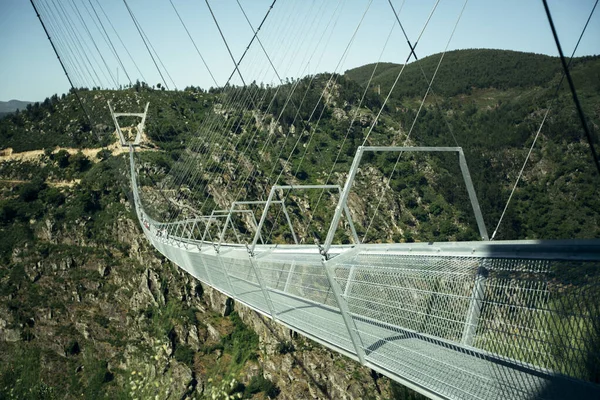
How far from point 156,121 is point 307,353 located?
33.1 m

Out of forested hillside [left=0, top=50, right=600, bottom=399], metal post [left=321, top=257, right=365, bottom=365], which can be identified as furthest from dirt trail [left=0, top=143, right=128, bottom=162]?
metal post [left=321, top=257, right=365, bottom=365]

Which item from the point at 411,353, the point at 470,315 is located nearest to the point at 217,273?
the point at 411,353

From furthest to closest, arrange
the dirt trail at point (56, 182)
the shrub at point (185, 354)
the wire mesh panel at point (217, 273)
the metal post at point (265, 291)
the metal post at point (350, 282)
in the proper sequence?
the dirt trail at point (56, 182) → the shrub at point (185, 354) → the wire mesh panel at point (217, 273) → the metal post at point (265, 291) → the metal post at point (350, 282)

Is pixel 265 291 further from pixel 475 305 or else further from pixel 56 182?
pixel 56 182

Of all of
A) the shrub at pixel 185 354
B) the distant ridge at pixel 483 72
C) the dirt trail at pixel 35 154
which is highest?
the distant ridge at pixel 483 72

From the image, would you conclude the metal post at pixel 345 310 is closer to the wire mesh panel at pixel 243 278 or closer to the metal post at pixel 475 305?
the metal post at pixel 475 305

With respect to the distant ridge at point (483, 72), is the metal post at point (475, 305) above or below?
below

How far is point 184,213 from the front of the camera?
44.2 meters

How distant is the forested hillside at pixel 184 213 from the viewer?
37438 millimetres

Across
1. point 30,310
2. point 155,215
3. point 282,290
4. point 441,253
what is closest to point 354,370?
point 155,215

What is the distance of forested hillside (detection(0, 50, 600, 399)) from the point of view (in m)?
37.4

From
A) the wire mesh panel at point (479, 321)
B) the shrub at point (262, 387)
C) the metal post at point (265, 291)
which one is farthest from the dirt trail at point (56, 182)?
the wire mesh panel at point (479, 321)

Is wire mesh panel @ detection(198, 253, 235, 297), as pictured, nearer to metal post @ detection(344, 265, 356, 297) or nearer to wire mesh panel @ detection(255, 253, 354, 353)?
wire mesh panel @ detection(255, 253, 354, 353)

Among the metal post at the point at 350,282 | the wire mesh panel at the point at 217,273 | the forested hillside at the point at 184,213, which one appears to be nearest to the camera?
the metal post at the point at 350,282
